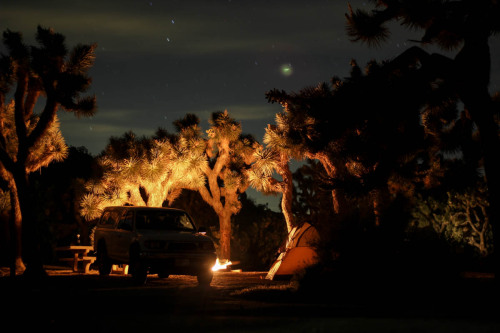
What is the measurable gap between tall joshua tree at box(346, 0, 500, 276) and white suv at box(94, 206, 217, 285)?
6034mm

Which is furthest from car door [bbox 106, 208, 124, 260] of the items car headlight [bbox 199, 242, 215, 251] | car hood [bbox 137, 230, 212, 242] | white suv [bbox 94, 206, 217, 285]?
car headlight [bbox 199, 242, 215, 251]

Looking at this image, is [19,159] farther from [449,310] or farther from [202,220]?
[202,220]

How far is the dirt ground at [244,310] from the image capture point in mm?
7684

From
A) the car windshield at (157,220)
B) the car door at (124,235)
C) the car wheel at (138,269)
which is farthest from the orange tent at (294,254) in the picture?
the car door at (124,235)

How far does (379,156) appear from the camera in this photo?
42.9 feet

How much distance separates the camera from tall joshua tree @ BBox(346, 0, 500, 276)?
11.1m

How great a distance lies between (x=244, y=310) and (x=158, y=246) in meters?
5.45

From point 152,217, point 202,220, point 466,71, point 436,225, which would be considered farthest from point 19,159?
point 202,220

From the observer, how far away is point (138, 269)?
1451 centimetres

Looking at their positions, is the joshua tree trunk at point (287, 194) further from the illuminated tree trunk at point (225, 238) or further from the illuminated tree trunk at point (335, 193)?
the illuminated tree trunk at point (225, 238)

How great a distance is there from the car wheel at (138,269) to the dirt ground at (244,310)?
1.13 m

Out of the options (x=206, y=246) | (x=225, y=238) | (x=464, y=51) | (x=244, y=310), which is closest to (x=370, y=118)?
(x=464, y=51)

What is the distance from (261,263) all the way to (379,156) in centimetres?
1405

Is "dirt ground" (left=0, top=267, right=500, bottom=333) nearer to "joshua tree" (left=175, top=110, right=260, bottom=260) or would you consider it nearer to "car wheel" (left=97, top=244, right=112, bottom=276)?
"car wheel" (left=97, top=244, right=112, bottom=276)
